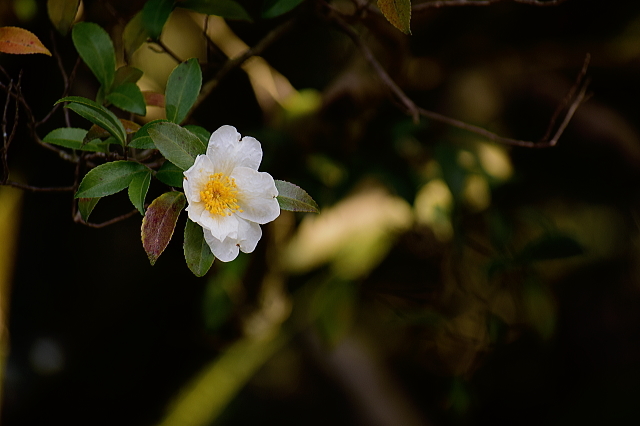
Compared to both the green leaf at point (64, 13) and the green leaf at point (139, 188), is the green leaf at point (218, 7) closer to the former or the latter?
the green leaf at point (64, 13)

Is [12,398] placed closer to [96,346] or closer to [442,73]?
[96,346]

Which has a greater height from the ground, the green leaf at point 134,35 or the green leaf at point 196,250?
the green leaf at point 134,35

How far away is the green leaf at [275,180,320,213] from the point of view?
56cm

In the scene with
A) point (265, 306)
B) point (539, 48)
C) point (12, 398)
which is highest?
point (539, 48)

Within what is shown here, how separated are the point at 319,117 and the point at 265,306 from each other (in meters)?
0.77

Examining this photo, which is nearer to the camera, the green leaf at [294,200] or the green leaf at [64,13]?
the green leaf at [294,200]

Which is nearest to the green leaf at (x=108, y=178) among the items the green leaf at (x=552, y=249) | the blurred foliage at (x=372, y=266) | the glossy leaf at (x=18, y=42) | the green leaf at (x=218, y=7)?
the glossy leaf at (x=18, y=42)

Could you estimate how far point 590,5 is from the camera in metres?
1.54

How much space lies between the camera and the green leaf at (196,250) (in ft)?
1.76

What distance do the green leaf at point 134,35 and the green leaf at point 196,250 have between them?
0.43 metres

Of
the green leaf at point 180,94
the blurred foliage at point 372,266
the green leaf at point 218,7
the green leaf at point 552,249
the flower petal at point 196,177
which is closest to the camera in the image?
the flower petal at point 196,177

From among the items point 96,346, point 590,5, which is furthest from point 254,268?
point 590,5

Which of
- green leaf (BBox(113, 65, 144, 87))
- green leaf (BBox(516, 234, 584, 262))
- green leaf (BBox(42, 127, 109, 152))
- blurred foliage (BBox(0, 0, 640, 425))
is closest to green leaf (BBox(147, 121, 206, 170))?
green leaf (BBox(42, 127, 109, 152))

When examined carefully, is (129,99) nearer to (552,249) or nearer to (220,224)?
(220,224)
